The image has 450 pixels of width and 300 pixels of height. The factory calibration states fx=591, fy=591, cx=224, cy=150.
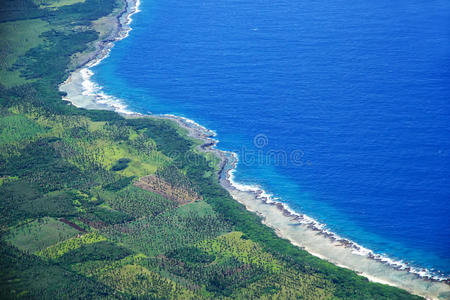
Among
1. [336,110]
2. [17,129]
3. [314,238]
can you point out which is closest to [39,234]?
[17,129]

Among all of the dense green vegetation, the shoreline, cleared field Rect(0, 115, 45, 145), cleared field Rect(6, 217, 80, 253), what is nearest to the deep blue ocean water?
the shoreline

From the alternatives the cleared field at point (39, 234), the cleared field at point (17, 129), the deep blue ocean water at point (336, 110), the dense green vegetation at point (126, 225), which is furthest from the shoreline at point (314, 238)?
the cleared field at point (39, 234)

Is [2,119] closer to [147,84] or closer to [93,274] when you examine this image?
[147,84]

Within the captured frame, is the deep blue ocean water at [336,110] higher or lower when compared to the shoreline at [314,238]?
higher

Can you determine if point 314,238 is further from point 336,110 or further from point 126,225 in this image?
point 336,110

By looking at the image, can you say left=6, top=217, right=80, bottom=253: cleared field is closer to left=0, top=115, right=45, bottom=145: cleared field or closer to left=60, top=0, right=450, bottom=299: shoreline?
left=60, top=0, right=450, bottom=299: shoreline

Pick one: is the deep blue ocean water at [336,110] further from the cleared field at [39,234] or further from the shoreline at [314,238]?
the cleared field at [39,234]
